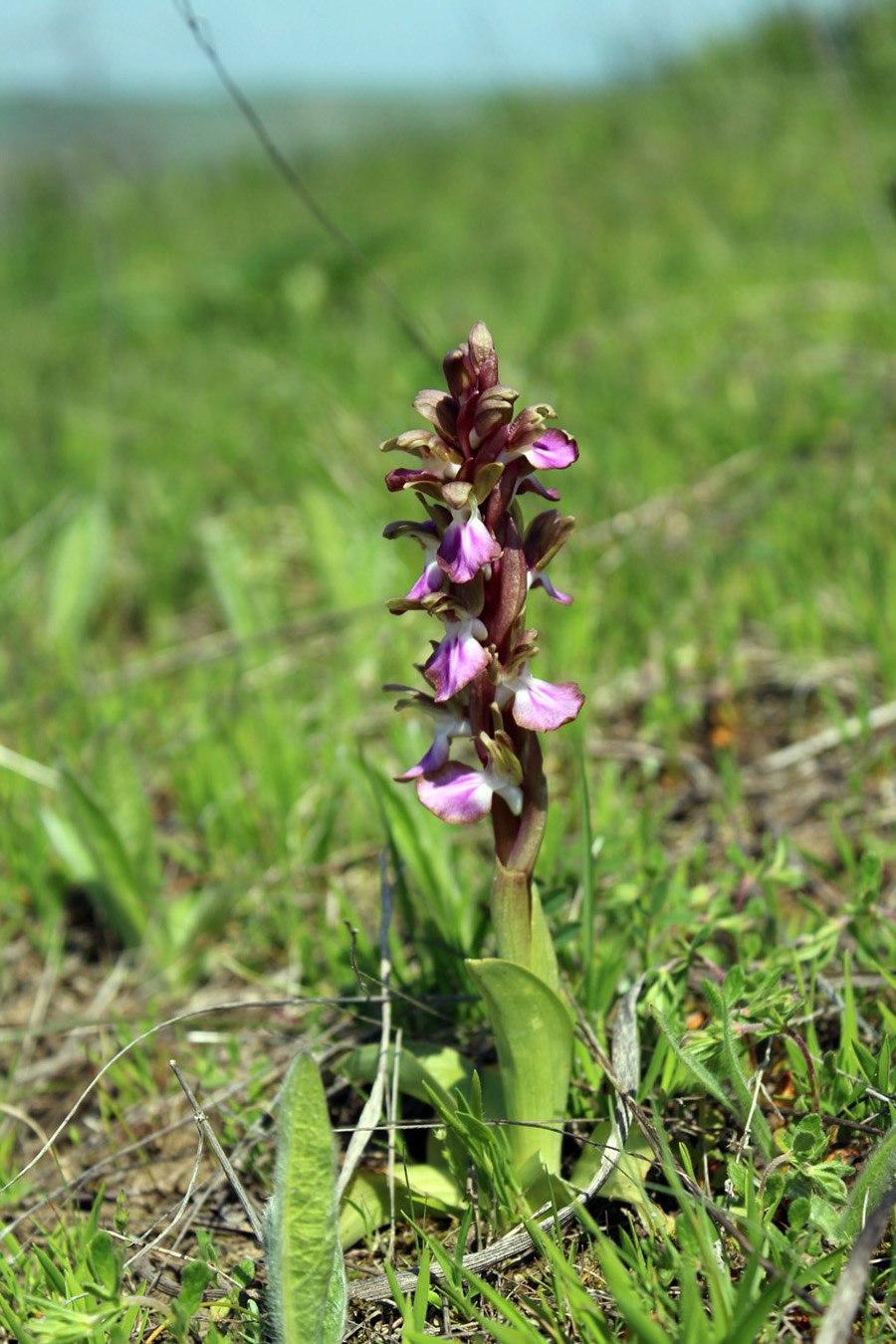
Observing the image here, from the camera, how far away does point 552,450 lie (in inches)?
55.1

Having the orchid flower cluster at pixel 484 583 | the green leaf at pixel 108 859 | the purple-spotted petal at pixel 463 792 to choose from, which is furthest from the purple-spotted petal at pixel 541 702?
the green leaf at pixel 108 859

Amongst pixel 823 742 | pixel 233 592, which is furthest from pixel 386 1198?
pixel 233 592

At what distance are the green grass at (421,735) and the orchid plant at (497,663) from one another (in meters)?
0.20

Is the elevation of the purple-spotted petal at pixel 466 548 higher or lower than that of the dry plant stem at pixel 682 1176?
higher

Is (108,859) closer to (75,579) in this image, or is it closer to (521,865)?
(521,865)

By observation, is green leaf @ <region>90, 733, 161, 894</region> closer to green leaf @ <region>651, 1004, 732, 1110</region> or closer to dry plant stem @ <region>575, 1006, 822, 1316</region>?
dry plant stem @ <region>575, 1006, 822, 1316</region>

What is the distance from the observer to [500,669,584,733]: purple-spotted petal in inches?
55.0

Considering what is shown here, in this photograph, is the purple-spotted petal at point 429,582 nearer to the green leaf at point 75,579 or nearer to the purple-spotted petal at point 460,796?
the purple-spotted petal at point 460,796

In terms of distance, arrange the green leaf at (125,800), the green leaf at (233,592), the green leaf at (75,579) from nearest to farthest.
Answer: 1. the green leaf at (125,800)
2. the green leaf at (233,592)
3. the green leaf at (75,579)

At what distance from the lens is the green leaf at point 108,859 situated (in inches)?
92.9

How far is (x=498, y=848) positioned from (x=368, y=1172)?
1.93ft

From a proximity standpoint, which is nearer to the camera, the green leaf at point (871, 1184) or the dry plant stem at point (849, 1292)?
the dry plant stem at point (849, 1292)

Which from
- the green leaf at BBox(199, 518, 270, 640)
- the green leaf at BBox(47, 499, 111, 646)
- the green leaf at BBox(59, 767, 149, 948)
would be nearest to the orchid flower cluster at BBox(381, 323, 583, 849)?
the green leaf at BBox(59, 767, 149, 948)

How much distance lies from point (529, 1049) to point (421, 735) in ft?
3.36
